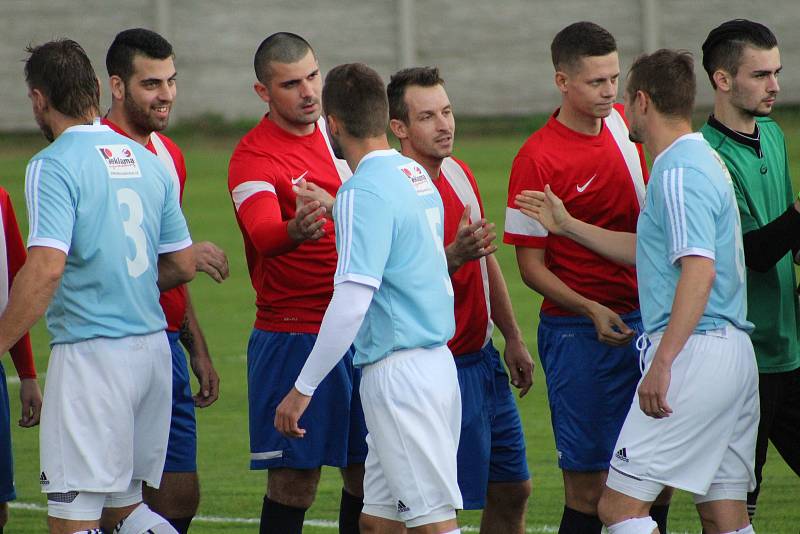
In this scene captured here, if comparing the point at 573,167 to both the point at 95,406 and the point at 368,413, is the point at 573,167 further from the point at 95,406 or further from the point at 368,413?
the point at 95,406

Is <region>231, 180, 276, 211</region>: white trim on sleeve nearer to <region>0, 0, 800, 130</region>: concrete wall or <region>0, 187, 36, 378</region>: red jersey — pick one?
<region>0, 187, 36, 378</region>: red jersey

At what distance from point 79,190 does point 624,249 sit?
87.9 inches

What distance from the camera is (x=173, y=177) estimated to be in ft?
19.5

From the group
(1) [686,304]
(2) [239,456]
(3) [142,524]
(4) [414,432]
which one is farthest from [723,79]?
(2) [239,456]

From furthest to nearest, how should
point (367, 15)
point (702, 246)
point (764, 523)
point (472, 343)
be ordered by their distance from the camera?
point (367, 15) → point (764, 523) → point (472, 343) → point (702, 246)

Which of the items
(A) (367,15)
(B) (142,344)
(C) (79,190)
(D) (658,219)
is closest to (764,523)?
(D) (658,219)

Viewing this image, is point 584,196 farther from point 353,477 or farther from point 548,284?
point 353,477

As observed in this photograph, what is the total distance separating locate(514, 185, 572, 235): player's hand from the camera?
17.7 ft

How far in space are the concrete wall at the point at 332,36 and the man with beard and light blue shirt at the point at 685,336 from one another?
80.0ft

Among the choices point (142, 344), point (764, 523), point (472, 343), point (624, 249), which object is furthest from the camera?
point (764, 523)

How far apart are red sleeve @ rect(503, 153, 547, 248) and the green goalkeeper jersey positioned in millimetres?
752

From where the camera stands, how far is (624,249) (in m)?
5.38

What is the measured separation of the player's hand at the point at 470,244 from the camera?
5188 millimetres

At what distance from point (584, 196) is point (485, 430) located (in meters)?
1.14
